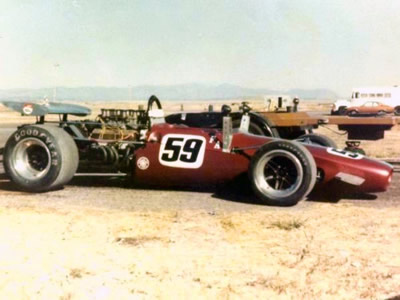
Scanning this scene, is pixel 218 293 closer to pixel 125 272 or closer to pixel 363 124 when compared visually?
pixel 125 272

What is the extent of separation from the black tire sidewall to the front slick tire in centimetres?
279

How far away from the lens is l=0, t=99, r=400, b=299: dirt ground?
12.8 feet

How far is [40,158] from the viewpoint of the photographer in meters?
8.09

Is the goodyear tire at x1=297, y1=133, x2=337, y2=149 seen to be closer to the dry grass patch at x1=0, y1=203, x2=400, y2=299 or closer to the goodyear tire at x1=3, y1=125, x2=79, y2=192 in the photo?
the dry grass patch at x1=0, y1=203, x2=400, y2=299

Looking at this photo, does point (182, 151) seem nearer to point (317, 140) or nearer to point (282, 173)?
point (282, 173)

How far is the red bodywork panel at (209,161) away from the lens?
280 inches

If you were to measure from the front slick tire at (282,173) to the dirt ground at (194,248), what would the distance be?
0.20 metres

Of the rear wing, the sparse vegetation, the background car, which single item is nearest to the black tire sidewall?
the rear wing

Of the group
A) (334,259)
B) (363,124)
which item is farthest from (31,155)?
(363,124)

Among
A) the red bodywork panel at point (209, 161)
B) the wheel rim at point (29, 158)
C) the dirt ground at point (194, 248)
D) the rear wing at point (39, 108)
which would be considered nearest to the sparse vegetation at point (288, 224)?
the dirt ground at point (194, 248)

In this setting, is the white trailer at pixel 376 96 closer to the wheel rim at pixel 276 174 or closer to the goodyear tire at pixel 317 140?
the goodyear tire at pixel 317 140

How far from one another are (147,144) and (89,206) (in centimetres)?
135

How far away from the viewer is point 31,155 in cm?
813

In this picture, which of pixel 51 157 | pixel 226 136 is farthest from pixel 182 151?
pixel 51 157
